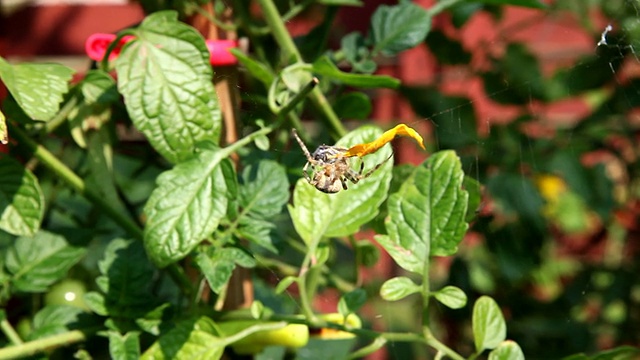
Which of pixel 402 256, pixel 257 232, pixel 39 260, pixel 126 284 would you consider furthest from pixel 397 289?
pixel 39 260

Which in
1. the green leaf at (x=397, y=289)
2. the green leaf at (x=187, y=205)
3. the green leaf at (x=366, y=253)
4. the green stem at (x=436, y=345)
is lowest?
the green leaf at (x=366, y=253)

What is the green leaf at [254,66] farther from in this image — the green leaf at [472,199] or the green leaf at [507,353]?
the green leaf at [507,353]

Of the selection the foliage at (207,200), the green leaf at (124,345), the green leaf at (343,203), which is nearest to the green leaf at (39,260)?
the foliage at (207,200)

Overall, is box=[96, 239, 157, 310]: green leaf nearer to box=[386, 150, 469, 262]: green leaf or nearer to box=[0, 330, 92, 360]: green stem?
box=[0, 330, 92, 360]: green stem

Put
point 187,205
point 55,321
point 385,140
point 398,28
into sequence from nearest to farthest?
point 385,140 < point 187,205 < point 55,321 < point 398,28

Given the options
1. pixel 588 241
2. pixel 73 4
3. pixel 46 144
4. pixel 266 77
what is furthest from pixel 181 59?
pixel 588 241

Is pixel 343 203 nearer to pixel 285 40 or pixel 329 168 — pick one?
pixel 329 168
